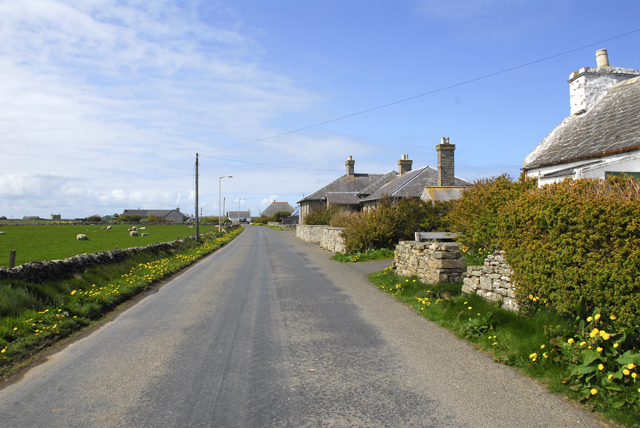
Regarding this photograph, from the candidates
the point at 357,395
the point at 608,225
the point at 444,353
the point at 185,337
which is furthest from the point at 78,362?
the point at 608,225

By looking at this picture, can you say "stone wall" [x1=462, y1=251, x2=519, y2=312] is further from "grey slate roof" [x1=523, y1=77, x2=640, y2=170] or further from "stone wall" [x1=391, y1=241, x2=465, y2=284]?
"grey slate roof" [x1=523, y1=77, x2=640, y2=170]

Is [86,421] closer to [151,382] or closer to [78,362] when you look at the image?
[151,382]

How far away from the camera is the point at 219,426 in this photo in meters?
3.96

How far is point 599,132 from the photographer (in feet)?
35.7

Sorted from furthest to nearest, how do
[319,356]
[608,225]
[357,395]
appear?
1. [319,356]
2. [608,225]
3. [357,395]

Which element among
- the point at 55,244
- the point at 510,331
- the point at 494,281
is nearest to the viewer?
the point at 510,331

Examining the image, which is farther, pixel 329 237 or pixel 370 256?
pixel 329 237

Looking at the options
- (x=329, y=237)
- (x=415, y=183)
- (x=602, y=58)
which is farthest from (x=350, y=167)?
(x=602, y=58)

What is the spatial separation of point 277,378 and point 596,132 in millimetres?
10603

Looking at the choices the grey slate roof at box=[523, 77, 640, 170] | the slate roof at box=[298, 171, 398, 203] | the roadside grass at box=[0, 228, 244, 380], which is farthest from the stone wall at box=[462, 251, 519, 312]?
the slate roof at box=[298, 171, 398, 203]

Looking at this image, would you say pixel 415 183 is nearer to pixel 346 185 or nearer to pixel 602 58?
pixel 346 185

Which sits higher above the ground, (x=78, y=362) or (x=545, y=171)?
(x=545, y=171)

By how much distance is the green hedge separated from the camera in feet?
15.4

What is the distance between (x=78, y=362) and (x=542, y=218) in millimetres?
6923
